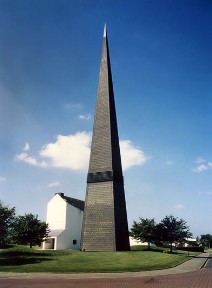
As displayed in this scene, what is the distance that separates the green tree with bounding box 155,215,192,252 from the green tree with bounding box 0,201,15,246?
24032mm

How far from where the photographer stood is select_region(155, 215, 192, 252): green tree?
136 ft

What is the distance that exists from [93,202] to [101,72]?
16022 millimetres

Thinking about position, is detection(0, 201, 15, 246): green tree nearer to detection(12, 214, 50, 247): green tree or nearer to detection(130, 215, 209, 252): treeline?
detection(12, 214, 50, 247): green tree

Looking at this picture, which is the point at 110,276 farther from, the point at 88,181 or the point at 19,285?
the point at 88,181

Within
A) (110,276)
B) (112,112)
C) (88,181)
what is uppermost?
(112,112)

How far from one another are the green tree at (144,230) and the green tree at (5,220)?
869 inches

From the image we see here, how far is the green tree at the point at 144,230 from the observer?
131 feet

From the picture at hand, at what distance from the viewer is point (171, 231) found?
41.9 m

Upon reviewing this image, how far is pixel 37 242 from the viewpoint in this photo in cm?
3109

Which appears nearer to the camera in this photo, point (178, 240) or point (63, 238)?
point (63, 238)

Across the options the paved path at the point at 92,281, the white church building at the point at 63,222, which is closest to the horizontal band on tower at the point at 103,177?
the white church building at the point at 63,222

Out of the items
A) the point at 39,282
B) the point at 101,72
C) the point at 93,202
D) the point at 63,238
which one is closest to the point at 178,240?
the point at 63,238

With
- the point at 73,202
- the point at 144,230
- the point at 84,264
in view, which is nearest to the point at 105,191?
the point at 84,264

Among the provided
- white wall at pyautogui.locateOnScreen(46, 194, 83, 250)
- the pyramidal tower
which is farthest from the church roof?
the pyramidal tower
